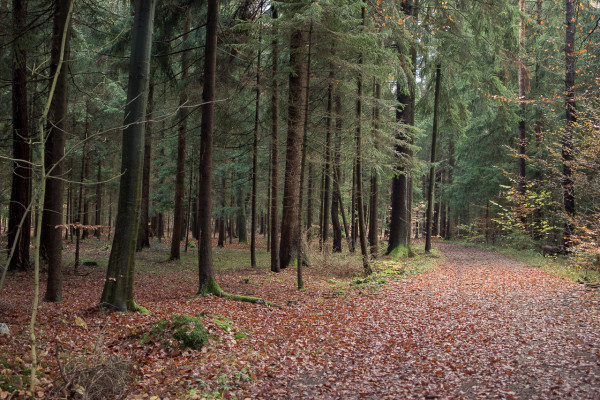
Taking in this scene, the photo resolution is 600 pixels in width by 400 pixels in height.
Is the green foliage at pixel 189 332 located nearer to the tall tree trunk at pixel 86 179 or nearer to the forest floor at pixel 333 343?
the forest floor at pixel 333 343

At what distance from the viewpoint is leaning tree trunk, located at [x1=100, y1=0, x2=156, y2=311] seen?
670 cm

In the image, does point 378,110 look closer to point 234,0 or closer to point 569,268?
point 234,0

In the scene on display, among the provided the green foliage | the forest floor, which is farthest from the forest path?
the green foliage

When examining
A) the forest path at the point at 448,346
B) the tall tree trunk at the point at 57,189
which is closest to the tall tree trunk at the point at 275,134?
the forest path at the point at 448,346

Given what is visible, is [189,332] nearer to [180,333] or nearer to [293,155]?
[180,333]

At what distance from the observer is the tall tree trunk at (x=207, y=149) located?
8.43 meters

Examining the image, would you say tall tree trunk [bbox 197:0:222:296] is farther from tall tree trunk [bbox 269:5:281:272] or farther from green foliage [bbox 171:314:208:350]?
green foliage [bbox 171:314:208:350]

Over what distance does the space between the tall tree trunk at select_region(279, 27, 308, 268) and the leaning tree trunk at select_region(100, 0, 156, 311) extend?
482 cm

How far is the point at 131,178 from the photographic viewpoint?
6656 mm

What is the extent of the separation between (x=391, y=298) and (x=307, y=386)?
5.14 m

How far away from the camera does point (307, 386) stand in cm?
482

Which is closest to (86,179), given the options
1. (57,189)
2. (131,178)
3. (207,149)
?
(57,189)

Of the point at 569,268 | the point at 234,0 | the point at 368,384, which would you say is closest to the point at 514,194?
the point at 569,268

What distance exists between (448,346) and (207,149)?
6.22m
